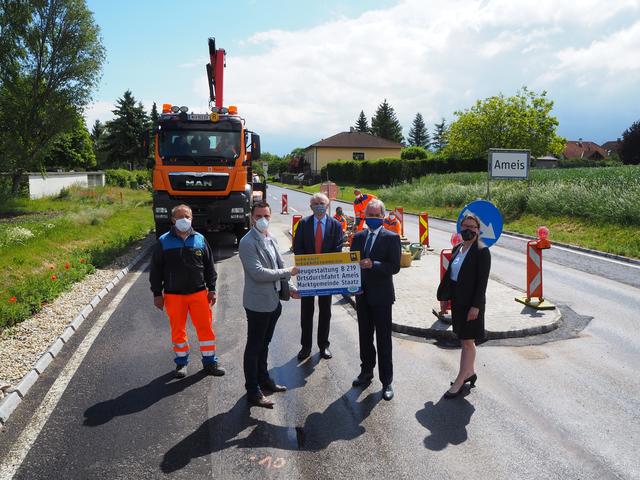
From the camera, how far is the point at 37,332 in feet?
23.7

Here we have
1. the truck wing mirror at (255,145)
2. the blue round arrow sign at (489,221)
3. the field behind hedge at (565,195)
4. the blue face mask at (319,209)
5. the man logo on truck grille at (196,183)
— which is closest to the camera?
the blue face mask at (319,209)

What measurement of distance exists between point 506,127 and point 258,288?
56.9 meters

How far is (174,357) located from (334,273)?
2.39m

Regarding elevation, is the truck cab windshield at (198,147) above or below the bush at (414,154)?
below

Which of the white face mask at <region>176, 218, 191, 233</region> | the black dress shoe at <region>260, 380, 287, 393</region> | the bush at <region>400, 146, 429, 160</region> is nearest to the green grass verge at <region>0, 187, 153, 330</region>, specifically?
the white face mask at <region>176, 218, 191, 233</region>

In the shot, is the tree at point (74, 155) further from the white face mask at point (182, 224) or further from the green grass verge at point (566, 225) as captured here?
the white face mask at point (182, 224)

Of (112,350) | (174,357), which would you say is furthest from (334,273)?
(112,350)

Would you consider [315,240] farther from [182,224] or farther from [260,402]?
[260,402]

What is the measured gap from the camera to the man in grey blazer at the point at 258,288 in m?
5.02

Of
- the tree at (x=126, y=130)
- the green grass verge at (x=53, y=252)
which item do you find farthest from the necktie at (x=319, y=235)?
the tree at (x=126, y=130)

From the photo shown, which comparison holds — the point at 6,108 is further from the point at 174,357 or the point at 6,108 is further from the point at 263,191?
the point at 174,357

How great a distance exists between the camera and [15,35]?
28.9 m

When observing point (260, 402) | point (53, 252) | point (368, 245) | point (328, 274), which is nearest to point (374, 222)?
point (368, 245)

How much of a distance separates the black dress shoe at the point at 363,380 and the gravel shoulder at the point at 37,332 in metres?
3.48
